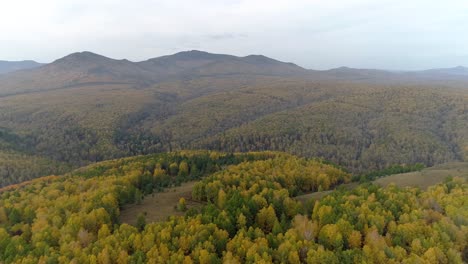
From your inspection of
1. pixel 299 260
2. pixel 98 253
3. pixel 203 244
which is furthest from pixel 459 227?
pixel 98 253

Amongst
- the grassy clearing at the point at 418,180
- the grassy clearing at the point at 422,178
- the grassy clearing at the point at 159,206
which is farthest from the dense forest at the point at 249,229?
the grassy clearing at the point at 418,180

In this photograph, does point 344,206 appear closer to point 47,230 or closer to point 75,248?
point 75,248

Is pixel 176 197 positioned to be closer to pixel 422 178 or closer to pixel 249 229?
pixel 249 229

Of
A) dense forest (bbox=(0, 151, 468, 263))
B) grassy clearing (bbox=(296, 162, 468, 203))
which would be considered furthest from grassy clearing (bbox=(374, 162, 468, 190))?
dense forest (bbox=(0, 151, 468, 263))

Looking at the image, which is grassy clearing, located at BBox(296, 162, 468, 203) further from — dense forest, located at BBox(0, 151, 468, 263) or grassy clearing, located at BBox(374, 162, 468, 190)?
dense forest, located at BBox(0, 151, 468, 263)

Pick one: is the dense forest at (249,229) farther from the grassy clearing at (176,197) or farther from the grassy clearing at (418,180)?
the grassy clearing at (418,180)

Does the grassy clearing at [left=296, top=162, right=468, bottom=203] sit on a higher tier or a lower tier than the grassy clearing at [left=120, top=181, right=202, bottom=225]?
higher
